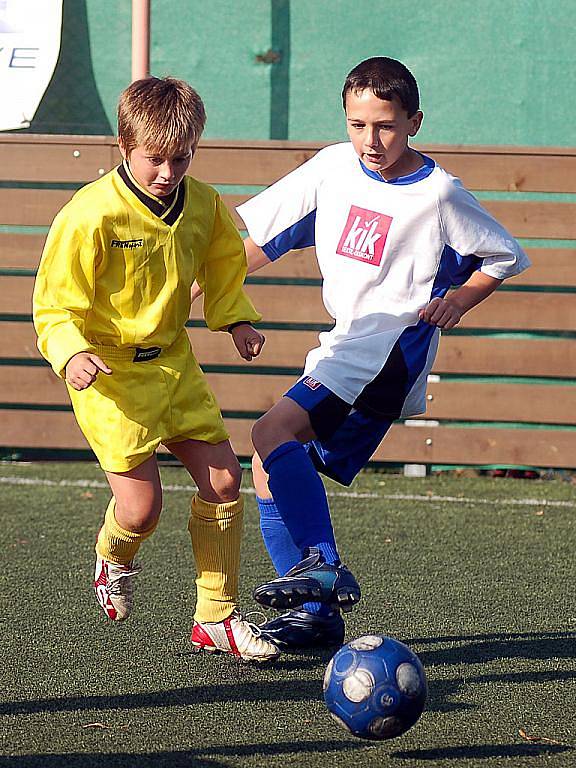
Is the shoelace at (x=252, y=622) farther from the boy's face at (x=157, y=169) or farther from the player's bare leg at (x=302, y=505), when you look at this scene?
the boy's face at (x=157, y=169)

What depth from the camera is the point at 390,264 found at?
375 centimetres

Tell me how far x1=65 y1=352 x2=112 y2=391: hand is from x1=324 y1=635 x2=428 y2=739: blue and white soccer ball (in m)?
0.87

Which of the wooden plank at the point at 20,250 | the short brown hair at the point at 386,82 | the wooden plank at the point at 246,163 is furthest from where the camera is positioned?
the wooden plank at the point at 20,250

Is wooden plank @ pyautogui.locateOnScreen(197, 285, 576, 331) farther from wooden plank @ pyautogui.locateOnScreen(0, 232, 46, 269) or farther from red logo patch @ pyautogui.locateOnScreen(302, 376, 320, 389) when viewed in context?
red logo patch @ pyautogui.locateOnScreen(302, 376, 320, 389)

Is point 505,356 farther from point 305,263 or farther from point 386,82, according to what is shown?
point 386,82

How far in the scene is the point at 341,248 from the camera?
12.4 ft

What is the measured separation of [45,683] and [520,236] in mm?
4354

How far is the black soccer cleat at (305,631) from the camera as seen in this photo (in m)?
3.75

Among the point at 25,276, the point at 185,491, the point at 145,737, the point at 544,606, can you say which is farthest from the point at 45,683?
the point at 25,276

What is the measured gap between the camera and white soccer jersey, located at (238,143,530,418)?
372 cm

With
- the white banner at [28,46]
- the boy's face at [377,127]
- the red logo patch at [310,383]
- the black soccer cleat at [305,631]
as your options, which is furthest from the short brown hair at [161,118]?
the white banner at [28,46]

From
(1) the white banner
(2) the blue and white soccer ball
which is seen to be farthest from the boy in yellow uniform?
(1) the white banner

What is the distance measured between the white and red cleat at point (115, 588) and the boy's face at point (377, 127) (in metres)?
1.34

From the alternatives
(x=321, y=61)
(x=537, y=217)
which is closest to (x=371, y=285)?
(x=537, y=217)
